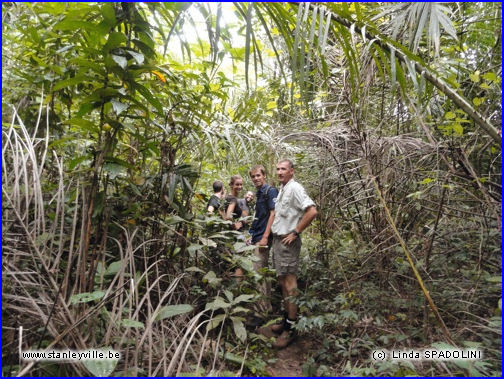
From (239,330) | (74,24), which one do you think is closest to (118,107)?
(74,24)

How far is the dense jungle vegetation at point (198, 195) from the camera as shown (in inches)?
56.6

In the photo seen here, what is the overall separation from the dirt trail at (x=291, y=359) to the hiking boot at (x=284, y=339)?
0.03 meters

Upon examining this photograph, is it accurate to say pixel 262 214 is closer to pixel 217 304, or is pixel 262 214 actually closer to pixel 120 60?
pixel 217 304

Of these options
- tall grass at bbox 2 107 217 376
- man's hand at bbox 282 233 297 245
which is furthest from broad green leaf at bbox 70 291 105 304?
man's hand at bbox 282 233 297 245

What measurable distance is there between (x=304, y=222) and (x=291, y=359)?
42.1 inches

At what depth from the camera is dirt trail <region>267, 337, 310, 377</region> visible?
220cm

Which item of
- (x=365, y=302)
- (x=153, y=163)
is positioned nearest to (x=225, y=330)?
(x=365, y=302)

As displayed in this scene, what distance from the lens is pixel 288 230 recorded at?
9.63 feet

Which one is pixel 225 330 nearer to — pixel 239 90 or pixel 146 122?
pixel 146 122

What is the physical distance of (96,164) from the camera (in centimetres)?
159

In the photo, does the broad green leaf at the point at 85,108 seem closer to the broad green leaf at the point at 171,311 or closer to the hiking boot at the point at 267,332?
the broad green leaf at the point at 171,311

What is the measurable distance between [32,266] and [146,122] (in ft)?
3.18

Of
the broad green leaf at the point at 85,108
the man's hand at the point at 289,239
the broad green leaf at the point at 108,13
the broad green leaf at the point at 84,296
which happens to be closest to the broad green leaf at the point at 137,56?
the broad green leaf at the point at 108,13

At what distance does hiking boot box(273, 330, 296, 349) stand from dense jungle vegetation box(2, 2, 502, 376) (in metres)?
0.09
